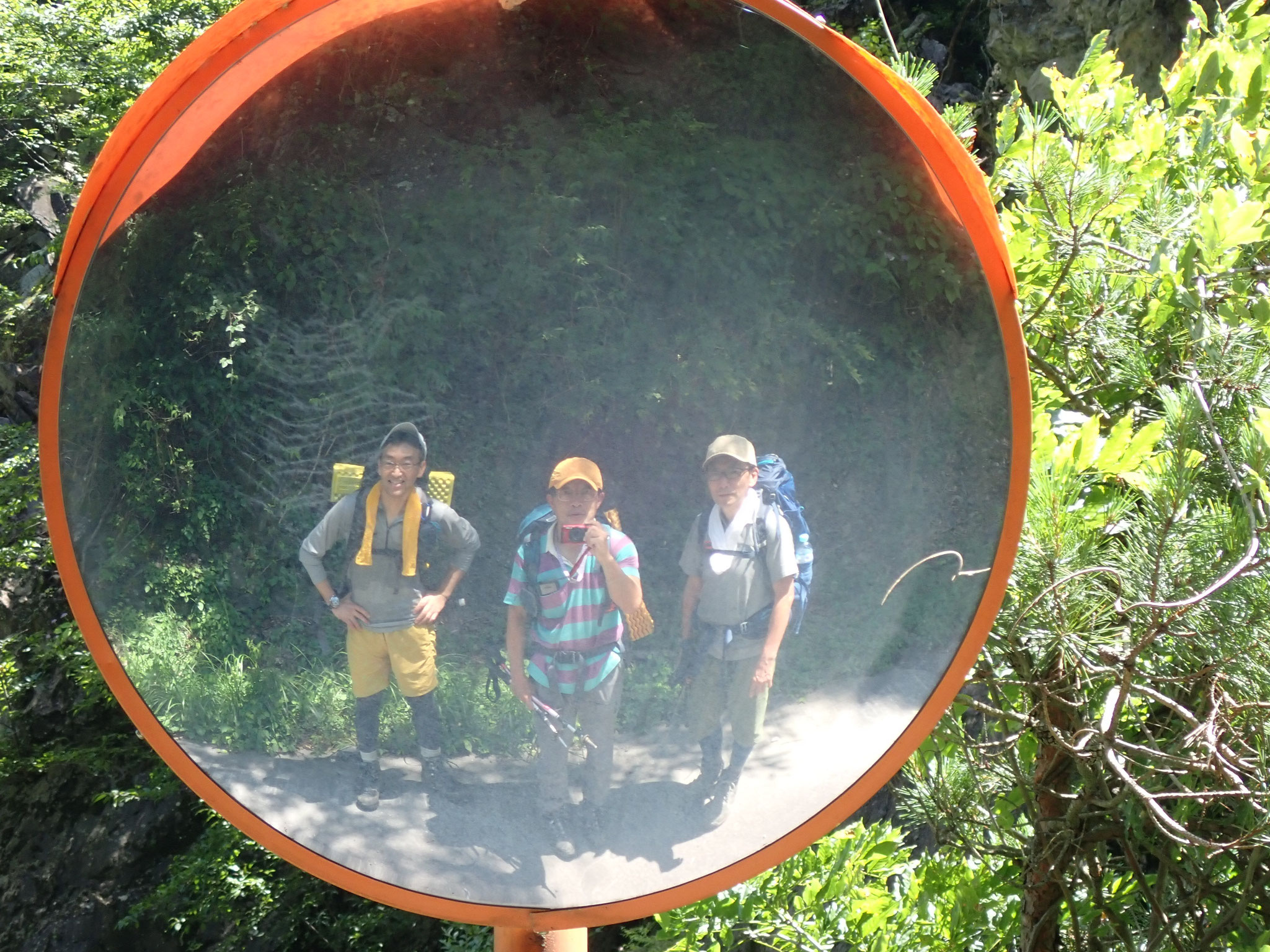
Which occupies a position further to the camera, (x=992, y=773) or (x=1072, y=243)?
Answer: (x=992, y=773)

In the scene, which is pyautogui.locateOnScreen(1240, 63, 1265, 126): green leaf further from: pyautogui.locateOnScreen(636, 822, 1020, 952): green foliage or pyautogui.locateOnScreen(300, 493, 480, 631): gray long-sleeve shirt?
pyautogui.locateOnScreen(300, 493, 480, 631): gray long-sleeve shirt

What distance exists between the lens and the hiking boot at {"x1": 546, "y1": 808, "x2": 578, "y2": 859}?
0.76 m

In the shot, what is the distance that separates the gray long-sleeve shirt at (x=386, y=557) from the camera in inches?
28.9

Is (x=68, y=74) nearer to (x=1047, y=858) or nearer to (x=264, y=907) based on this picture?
(x=264, y=907)

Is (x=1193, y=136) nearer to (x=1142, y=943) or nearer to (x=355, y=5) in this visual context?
(x=1142, y=943)

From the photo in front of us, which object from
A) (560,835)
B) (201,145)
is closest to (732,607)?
(560,835)

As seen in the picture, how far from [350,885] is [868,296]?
638 millimetres

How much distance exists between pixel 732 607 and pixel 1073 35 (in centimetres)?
677

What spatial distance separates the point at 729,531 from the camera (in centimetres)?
75

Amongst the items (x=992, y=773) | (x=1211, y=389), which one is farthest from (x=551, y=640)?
(x=992, y=773)

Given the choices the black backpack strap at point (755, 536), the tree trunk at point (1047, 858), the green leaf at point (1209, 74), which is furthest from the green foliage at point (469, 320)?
the green leaf at point (1209, 74)

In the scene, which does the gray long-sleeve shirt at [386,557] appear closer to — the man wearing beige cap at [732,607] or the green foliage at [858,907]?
the man wearing beige cap at [732,607]

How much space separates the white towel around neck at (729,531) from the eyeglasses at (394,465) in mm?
233

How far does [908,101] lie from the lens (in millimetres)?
716
